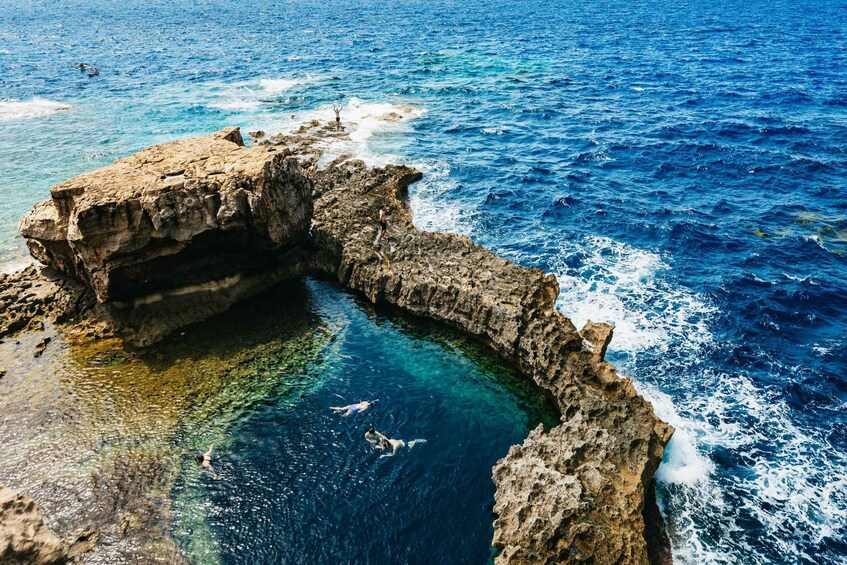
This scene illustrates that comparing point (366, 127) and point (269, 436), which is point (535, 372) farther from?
point (366, 127)

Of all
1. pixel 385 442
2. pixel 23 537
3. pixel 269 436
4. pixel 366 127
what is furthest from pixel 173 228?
pixel 366 127

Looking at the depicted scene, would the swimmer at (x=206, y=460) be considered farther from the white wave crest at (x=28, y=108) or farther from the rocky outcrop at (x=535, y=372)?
the white wave crest at (x=28, y=108)

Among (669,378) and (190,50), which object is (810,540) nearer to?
(669,378)

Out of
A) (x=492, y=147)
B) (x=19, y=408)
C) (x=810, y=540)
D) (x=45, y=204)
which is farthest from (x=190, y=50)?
(x=810, y=540)

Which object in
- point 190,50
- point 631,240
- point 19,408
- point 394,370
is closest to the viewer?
point 19,408

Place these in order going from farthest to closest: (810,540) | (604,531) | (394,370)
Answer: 1. (394,370)
2. (810,540)
3. (604,531)

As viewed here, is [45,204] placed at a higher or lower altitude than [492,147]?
higher

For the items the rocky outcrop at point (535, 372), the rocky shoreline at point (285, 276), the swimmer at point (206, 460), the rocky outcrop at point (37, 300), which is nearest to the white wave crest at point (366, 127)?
the rocky outcrop at point (535, 372)
